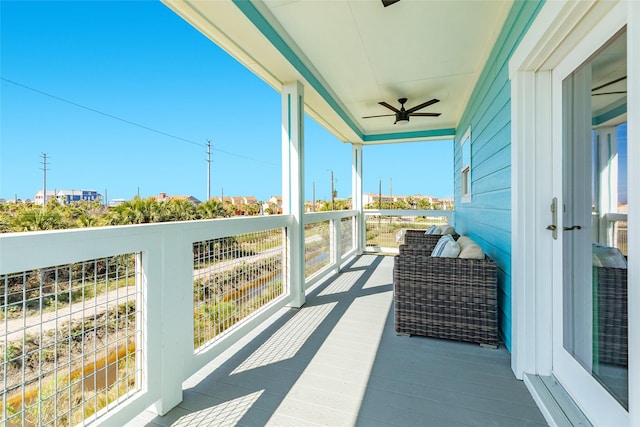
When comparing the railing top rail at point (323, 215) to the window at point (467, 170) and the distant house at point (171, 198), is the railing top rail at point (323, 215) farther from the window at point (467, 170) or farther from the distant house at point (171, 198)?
the window at point (467, 170)

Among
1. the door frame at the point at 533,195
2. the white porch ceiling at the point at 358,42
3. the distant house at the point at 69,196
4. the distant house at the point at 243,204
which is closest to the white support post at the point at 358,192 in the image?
the white porch ceiling at the point at 358,42

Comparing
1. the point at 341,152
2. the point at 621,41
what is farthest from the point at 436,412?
the point at 341,152

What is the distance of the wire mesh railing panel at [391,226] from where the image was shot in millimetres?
6434

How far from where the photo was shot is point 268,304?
2.79 m

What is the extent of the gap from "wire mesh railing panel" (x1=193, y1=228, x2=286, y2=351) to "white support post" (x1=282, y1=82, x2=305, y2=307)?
234mm

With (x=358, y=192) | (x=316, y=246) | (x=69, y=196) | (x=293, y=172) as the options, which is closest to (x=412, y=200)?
Result: (x=358, y=192)

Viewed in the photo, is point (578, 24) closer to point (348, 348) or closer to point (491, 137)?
point (491, 137)

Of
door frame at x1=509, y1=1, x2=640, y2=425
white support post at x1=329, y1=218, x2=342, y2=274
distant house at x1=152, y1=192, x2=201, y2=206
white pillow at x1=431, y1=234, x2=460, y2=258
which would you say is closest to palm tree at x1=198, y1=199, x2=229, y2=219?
distant house at x1=152, y1=192, x2=201, y2=206

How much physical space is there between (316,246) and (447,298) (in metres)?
2.08

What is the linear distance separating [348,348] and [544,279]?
4.55 ft

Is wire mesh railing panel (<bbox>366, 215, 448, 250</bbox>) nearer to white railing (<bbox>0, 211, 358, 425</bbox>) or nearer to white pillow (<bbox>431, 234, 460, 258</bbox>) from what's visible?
white pillow (<bbox>431, 234, 460, 258</bbox>)

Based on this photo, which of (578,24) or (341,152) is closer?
(578,24)

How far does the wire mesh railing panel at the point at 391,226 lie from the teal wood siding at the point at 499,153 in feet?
10.2

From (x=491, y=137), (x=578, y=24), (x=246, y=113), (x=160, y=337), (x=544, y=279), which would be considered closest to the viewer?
(x=578, y=24)
